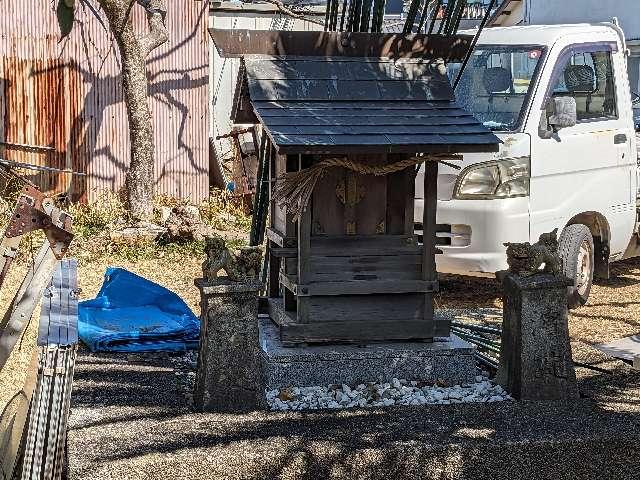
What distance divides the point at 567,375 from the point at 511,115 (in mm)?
3617

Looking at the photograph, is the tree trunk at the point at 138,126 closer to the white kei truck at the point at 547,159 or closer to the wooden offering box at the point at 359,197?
the white kei truck at the point at 547,159

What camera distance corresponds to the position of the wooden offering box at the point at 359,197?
19.8 feet

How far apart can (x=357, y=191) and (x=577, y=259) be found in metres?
3.60

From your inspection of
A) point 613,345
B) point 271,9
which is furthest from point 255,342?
point 271,9

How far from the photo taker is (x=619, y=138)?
954 centimetres

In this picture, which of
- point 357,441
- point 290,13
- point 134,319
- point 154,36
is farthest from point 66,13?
point 290,13

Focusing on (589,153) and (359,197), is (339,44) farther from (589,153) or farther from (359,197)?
(589,153)

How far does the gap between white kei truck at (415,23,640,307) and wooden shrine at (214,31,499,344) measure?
7.67 feet

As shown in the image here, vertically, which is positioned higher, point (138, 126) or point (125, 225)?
point (138, 126)

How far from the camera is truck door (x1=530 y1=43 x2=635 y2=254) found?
888cm

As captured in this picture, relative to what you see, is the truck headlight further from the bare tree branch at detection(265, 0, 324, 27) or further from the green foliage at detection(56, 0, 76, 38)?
the green foliage at detection(56, 0, 76, 38)

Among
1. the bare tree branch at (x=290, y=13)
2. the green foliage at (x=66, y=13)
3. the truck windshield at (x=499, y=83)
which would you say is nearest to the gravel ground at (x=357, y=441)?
the green foliage at (x=66, y=13)

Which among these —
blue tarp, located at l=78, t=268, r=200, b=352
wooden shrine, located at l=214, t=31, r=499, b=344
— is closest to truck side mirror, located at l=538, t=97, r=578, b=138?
wooden shrine, located at l=214, t=31, r=499, b=344

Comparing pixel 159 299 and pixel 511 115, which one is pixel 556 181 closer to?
pixel 511 115
